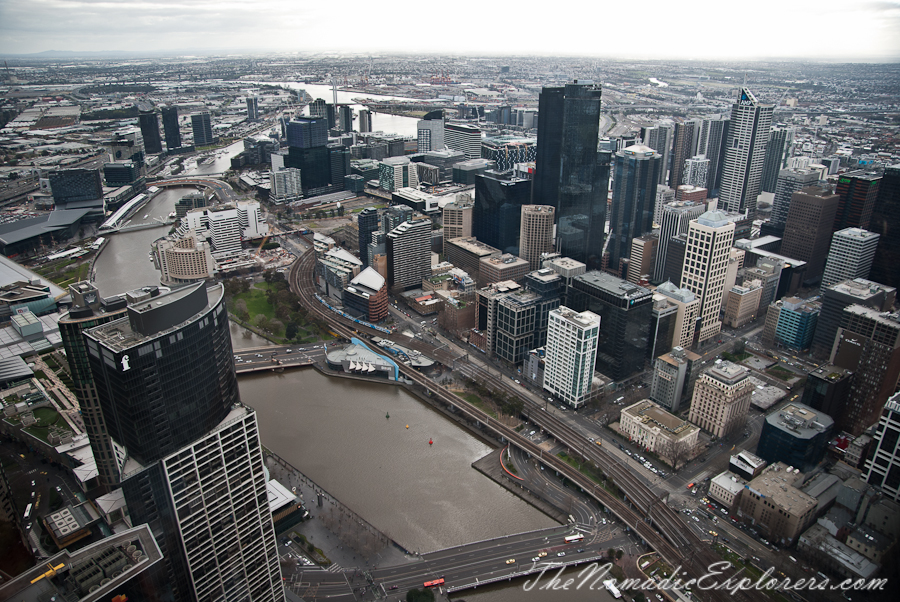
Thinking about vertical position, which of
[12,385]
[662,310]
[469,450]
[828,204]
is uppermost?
[828,204]

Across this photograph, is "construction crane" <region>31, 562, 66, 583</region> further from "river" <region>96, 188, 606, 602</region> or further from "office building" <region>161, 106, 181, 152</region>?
"office building" <region>161, 106, 181, 152</region>

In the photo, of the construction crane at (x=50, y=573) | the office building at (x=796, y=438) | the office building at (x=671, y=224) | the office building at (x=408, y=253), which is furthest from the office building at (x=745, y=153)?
the construction crane at (x=50, y=573)

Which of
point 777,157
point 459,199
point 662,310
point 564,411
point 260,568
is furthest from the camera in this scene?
point 777,157

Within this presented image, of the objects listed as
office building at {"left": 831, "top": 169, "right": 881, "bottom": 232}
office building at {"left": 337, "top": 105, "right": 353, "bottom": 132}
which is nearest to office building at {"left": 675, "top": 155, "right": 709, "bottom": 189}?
office building at {"left": 831, "top": 169, "right": 881, "bottom": 232}

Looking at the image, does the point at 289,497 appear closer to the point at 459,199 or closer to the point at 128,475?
the point at 128,475

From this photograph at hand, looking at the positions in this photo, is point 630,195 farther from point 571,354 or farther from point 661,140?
point 661,140

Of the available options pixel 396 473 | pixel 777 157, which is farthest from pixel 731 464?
pixel 777 157

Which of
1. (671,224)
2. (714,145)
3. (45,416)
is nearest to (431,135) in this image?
(714,145)
